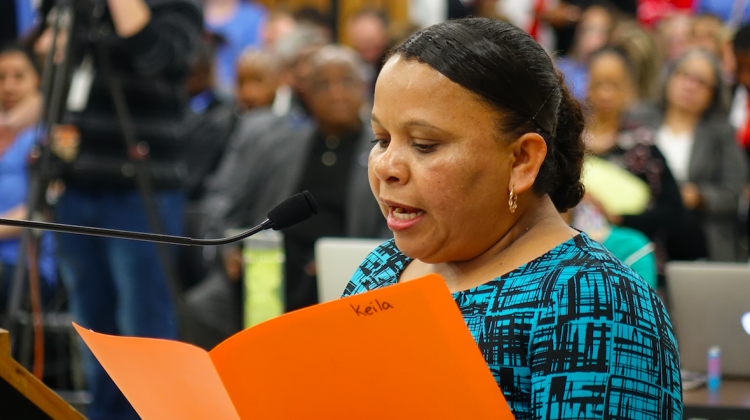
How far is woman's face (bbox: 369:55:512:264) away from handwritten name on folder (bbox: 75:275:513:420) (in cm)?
21

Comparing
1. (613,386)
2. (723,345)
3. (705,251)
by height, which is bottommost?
(705,251)

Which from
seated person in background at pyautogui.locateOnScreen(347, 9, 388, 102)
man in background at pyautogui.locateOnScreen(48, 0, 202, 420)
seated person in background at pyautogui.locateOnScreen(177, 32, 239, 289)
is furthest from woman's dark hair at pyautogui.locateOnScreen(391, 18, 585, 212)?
seated person in background at pyautogui.locateOnScreen(347, 9, 388, 102)

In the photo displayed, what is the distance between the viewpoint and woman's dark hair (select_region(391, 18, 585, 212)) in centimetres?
99

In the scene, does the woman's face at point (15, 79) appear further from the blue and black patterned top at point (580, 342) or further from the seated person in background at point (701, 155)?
the blue and black patterned top at point (580, 342)

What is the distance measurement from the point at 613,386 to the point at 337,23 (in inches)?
237

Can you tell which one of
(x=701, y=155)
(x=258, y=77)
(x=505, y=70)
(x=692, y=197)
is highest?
(x=505, y=70)

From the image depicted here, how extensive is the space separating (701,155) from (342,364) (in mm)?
3111

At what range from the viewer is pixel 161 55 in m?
2.63

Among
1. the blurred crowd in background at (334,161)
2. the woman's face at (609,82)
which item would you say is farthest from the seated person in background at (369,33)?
the woman's face at (609,82)

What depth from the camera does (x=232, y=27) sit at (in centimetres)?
609

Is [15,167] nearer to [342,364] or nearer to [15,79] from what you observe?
[15,79]

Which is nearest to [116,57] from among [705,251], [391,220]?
[391,220]

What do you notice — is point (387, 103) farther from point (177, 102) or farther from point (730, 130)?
point (730, 130)

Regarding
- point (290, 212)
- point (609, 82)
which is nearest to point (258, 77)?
point (609, 82)
